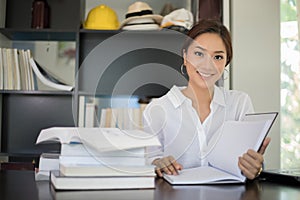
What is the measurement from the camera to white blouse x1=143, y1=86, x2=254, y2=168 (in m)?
1.58

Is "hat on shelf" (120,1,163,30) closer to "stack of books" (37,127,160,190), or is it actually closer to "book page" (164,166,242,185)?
"book page" (164,166,242,185)

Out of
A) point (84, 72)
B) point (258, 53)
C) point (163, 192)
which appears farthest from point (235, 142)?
point (84, 72)

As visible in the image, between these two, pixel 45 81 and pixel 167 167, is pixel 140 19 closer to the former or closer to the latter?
pixel 45 81

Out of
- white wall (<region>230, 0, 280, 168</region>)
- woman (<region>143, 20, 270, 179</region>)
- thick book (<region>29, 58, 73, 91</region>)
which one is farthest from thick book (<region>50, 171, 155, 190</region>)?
thick book (<region>29, 58, 73, 91</region>)

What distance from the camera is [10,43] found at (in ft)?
9.16

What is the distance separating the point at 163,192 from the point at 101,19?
1.89 meters

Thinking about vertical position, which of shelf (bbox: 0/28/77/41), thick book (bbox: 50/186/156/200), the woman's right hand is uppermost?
shelf (bbox: 0/28/77/41)

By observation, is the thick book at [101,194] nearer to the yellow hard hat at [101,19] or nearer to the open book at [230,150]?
the open book at [230,150]

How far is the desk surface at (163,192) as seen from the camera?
2.66 feet

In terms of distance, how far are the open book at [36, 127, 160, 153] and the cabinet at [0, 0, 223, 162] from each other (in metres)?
1.76

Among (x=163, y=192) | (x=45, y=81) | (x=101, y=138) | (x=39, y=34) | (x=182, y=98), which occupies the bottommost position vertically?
(x=163, y=192)

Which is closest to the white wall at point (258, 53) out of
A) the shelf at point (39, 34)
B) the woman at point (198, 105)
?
the woman at point (198, 105)

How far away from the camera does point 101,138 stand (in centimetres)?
86

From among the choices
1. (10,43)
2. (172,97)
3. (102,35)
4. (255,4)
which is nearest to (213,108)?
(172,97)
